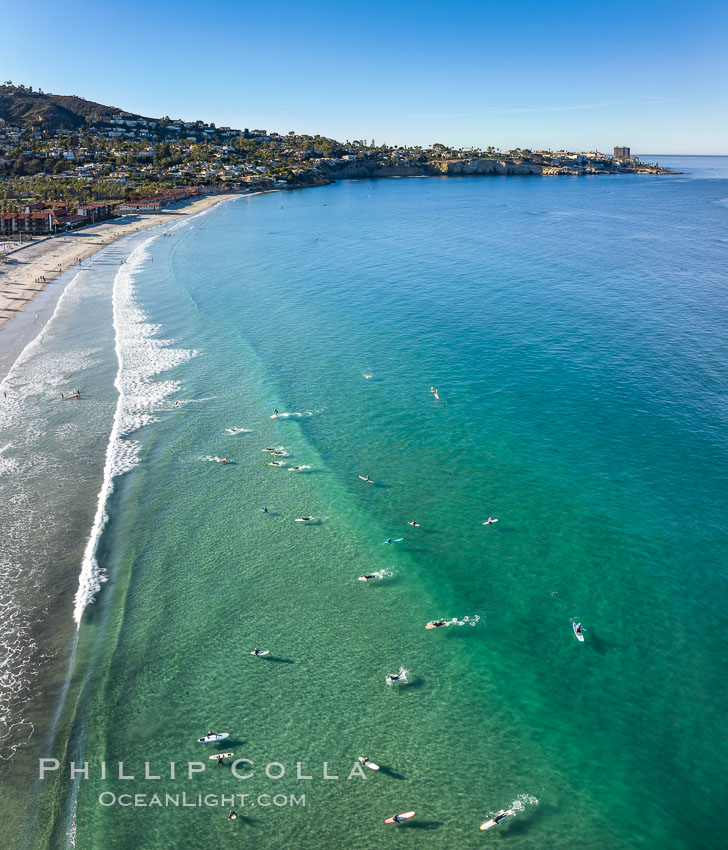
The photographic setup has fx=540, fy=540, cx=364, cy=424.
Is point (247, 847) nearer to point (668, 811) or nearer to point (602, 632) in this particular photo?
point (668, 811)

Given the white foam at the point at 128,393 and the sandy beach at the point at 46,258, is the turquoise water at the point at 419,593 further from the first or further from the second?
the sandy beach at the point at 46,258

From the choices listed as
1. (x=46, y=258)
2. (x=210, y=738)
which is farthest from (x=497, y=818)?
(x=46, y=258)

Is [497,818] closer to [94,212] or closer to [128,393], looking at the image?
[128,393]

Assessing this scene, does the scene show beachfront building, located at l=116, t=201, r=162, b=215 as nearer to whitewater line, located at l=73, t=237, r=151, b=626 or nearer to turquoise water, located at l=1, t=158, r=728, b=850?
turquoise water, located at l=1, t=158, r=728, b=850

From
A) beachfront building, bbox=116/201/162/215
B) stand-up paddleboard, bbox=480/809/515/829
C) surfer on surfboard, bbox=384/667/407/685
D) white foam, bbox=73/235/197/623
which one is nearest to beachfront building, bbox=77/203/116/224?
beachfront building, bbox=116/201/162/215

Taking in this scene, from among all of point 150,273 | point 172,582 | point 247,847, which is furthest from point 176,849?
point 150,273
